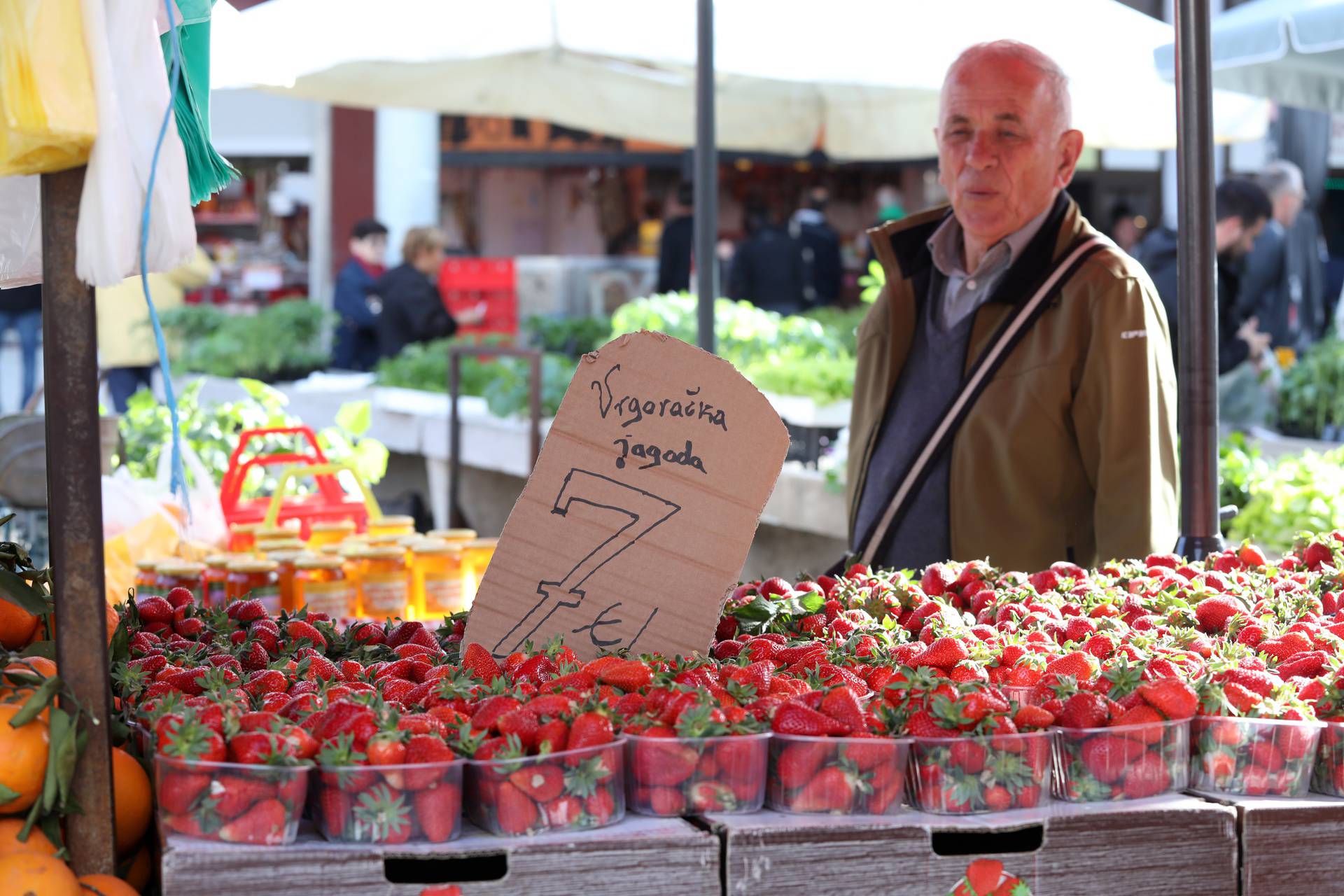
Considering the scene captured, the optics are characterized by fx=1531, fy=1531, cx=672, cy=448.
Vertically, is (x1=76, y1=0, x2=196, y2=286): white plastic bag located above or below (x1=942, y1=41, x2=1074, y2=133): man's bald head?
below

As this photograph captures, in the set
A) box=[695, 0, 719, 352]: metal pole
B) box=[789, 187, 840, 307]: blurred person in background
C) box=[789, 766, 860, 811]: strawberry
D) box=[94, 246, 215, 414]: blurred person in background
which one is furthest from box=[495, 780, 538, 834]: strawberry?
box=[789, 187, 840, 307]: blurred person in background

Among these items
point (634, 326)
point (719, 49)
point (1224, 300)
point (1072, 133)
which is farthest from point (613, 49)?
point (1072, 133)

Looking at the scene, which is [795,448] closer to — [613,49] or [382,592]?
[613,49]

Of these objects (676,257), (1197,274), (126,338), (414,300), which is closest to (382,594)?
(1197,274)

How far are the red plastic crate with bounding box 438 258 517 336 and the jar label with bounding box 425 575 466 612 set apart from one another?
6802 mm

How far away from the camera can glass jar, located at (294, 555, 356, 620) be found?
3400 mm

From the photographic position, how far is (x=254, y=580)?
3.47 m

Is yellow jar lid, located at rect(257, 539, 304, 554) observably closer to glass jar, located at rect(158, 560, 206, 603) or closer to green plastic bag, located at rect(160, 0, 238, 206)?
glass jar, located at rect(158, 560, 206, 603)

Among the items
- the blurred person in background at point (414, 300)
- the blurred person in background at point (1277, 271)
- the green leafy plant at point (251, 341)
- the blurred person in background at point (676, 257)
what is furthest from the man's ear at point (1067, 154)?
the blurred person in background at point (676, 257)

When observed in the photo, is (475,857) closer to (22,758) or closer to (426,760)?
(426,760)

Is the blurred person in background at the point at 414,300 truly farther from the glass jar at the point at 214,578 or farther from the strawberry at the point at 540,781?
the strawberry at the point at 540,781

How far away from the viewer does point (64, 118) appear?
59.6 inches

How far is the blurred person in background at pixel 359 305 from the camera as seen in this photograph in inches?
379

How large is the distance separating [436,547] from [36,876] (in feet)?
7.26
